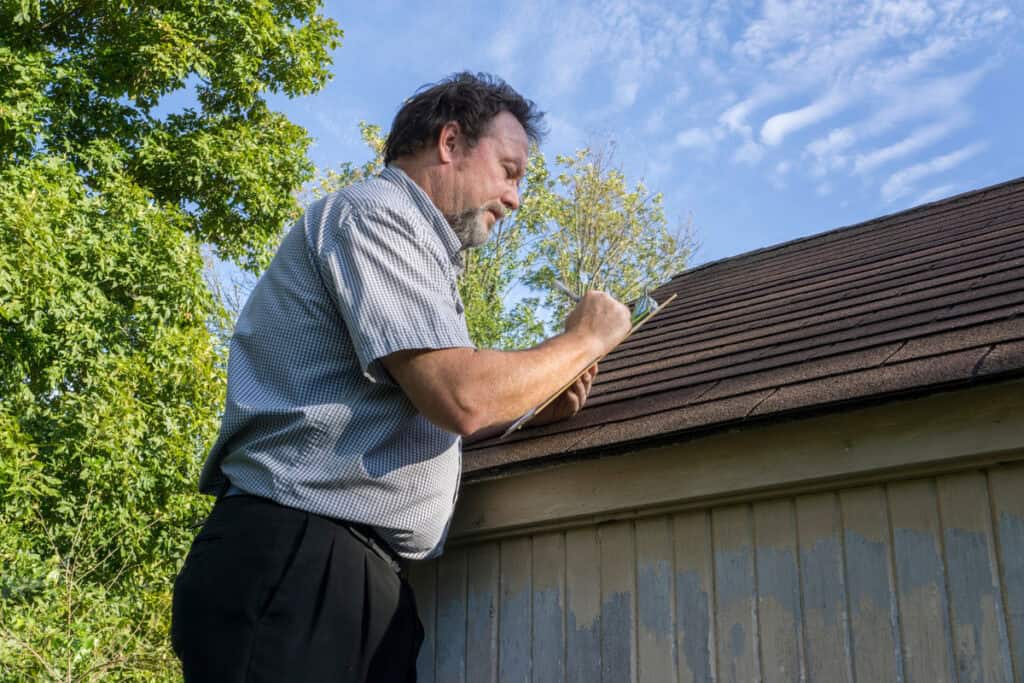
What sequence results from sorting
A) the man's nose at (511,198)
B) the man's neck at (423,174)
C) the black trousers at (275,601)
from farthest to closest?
the man's nose at (511,198) < the man's neck at (423,174) < the black trousers at (275,601)

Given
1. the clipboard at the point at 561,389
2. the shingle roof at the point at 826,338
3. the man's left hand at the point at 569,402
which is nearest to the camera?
the clipboard at the point at 561,389

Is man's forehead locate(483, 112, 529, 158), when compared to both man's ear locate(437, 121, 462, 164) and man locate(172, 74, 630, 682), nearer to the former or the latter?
man's ear locate(437, 121, 462, 164)

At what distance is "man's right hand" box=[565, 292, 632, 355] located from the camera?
2.46 metres

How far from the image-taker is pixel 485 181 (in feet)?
8.56

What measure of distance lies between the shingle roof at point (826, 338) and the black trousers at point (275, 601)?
163 centimetres

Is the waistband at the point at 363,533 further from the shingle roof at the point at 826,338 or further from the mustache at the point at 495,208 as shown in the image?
the shingle roof at the point at 826,338

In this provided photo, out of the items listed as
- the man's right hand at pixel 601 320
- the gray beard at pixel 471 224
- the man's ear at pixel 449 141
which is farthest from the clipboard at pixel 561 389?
the man's ear at pixel 449 141

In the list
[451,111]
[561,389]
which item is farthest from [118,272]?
[561,389]

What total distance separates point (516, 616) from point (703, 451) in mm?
1009

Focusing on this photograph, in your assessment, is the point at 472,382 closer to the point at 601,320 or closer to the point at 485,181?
the point at 601,320

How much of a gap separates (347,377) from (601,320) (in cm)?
66

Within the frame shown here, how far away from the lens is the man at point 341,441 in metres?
2.01

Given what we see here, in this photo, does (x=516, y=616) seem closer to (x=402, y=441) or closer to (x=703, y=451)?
(x=703, y=451)

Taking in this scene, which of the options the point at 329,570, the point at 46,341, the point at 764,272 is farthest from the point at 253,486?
the point at 46,341
